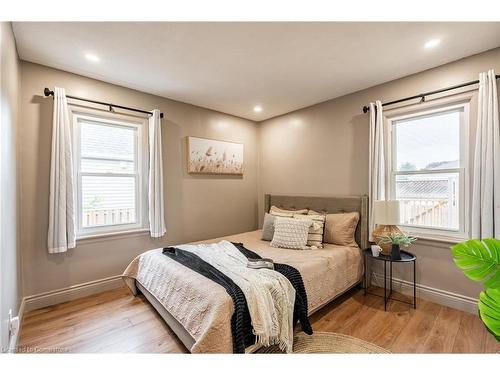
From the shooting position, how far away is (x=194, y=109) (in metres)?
3.64

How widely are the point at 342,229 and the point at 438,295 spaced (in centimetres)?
114

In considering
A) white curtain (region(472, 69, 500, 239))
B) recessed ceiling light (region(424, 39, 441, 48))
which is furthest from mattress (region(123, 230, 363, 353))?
recessed ceiling light (region(424, 39, 441, 48))

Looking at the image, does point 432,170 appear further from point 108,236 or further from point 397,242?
point 108,236

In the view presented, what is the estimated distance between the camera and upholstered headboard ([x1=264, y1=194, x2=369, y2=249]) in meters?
2.92

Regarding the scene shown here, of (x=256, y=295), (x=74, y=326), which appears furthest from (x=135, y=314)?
(x=256, y=295)

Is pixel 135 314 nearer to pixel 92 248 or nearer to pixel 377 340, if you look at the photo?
pixel 92 248

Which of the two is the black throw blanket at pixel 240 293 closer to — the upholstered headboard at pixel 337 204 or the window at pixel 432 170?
the upholstered headboard at pixel 337 204

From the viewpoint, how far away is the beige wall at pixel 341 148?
2.40m

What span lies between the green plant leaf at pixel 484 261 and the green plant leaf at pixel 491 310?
0.09 meters

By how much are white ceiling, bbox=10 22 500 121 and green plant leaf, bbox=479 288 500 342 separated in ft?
6.31

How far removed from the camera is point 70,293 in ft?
8.55

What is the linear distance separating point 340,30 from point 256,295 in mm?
2161

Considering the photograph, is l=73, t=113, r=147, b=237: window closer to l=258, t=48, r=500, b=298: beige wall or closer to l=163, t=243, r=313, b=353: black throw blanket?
l=163, t=243, r=313, b=353: black throw blanket
